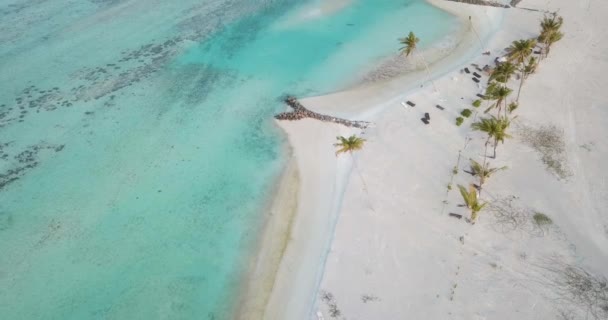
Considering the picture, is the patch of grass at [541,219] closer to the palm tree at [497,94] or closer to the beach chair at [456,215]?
the beach chair at [456,215]

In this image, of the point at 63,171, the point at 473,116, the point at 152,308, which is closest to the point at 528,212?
the point at 473,116

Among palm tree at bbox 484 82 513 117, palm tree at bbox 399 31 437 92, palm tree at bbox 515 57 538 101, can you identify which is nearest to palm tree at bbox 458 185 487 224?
palm tree at bbox 484 82 513 117

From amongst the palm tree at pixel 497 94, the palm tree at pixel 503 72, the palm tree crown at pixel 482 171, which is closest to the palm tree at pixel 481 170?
the palm tree crown at pixel 482 171

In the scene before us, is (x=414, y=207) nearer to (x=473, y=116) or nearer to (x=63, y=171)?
(x=473, y=116)

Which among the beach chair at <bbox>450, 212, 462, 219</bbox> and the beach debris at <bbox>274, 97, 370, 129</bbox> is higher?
the beach debris at <bbox>274, 97, 370, 129</bbox>

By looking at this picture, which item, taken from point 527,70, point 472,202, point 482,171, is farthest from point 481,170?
point 527,70

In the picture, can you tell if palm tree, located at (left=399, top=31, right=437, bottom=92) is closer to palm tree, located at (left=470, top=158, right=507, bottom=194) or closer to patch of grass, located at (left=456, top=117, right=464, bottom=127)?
patch of grass, located at (left=456, top=117, right=464, bottom=127)
